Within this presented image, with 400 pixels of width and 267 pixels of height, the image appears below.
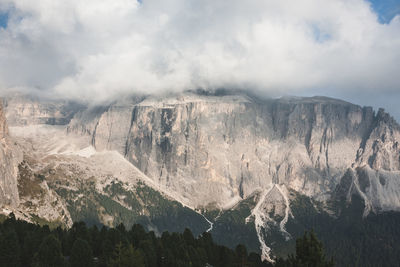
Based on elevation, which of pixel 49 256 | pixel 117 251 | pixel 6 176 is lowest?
pixel 117 251

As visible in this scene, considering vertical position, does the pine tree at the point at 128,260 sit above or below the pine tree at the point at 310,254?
below

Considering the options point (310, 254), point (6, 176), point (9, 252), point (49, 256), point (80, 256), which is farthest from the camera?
point (6, 176)

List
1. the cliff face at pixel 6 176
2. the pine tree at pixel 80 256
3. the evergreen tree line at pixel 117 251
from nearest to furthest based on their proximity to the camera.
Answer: the evergreen tree line at pixel 117 251 → the pine tree at pixel 80 256 → the cliff face at pixel 6 176

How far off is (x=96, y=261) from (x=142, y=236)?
16971 mm

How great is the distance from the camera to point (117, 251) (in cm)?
7888

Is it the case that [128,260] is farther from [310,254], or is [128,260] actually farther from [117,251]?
[310,254]

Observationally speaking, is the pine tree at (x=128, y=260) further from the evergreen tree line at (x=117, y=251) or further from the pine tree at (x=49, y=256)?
the pine tree at (x=49, y=256)

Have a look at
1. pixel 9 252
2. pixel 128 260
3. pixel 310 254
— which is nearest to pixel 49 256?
pixel 9 252

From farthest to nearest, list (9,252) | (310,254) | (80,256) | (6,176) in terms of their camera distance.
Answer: (6,176), (80,256), (9,252), (310,254)

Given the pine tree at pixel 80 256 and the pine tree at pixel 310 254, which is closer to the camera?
the pine tree at pixel 310 254

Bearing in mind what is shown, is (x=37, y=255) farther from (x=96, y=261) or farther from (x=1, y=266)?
(x=96, y=261)

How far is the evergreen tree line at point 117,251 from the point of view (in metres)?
63.4

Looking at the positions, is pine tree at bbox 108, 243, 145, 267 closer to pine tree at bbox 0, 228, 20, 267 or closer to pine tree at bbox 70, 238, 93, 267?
pine tree at bbox 70, 238, 93, 267

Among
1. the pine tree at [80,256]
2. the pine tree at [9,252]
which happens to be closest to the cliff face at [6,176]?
the pine tree at [9,252]
